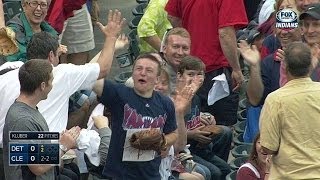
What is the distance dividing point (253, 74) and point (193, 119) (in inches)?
31.8

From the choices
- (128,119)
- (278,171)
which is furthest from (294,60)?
(128,119)

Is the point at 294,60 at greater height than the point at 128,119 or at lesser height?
greater

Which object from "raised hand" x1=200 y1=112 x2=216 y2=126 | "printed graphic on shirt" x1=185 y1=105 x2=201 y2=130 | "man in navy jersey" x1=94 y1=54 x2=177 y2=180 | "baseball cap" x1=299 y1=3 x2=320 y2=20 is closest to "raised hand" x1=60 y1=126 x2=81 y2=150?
"man in navy jersey" x1=94 y1=54 x2=177 y2=180

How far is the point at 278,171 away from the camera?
694 cm

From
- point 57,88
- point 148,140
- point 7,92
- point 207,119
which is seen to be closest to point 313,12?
point 207,119

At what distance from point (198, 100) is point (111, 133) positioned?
1457mm

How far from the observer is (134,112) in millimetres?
7590

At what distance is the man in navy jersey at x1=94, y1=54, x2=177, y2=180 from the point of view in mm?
7547

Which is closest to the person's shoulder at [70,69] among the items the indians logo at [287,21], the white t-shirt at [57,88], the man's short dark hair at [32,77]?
the white t-shirt at [57,88]

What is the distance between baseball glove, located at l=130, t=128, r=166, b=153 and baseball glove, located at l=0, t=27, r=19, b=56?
1.34m

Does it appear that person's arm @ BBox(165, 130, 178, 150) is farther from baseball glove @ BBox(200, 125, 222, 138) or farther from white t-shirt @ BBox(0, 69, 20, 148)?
white t-shirt @ BBox(0, 69, 20, 148)

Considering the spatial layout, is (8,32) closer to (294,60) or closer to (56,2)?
(56,2)

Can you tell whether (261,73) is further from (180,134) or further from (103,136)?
(103,136)
